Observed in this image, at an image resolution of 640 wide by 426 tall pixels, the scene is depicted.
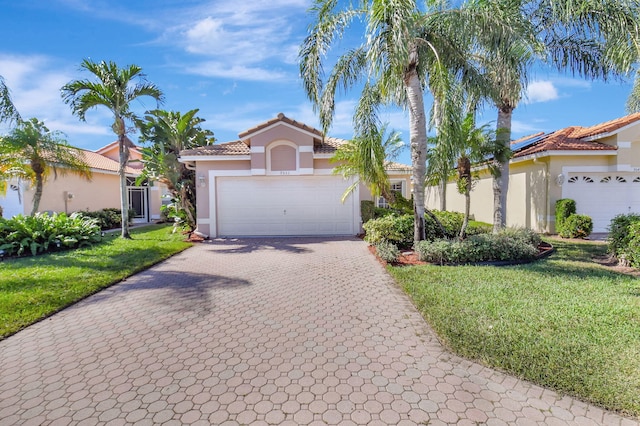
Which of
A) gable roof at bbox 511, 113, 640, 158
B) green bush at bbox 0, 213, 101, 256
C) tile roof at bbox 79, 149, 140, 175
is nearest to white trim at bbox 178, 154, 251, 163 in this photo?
green bush at bbox 0, 213, 101, 256

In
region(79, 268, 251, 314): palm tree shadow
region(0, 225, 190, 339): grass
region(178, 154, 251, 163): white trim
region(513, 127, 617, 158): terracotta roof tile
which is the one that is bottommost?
region(79, 268, 251, 314): palm tree shadow

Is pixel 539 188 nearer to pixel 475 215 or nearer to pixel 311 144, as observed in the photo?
pixel 475 215

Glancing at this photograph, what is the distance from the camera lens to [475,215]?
20.7 metres

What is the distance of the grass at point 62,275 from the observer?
19.2 ft

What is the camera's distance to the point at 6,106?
38.8 ft

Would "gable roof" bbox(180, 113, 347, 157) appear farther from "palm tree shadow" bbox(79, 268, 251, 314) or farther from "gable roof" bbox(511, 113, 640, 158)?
"gable roof" bbox(511, 113, 640, 158)

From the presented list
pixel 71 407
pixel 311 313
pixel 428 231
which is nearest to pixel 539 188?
pixel 428 231

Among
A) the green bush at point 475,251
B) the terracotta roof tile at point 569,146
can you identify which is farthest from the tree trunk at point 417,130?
the terracotta roof tile at point 569,146

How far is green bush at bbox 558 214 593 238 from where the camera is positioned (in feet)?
42.1

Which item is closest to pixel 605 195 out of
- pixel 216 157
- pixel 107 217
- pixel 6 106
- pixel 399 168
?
pixel 399 168

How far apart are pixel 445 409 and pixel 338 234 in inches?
459

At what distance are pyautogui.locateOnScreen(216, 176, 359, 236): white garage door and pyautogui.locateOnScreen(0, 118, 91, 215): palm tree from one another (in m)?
7.12

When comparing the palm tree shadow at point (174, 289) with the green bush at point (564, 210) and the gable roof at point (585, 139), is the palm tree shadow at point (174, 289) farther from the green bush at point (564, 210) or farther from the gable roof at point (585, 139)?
the gable roof at point (585, 139)

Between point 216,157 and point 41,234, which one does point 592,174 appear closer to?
point 216,157
